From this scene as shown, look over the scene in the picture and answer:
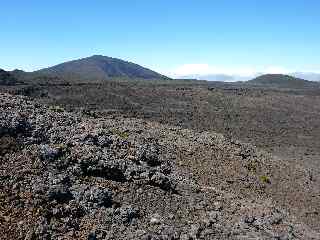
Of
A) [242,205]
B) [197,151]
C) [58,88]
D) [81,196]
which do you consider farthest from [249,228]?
[58,88]

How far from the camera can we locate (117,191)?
14.9 metres

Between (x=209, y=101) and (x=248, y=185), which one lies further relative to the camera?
(x=209, y=101)

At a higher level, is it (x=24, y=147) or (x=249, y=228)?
(x=24, y=147)

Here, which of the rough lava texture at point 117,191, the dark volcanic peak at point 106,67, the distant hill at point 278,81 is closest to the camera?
the rough lava texture at point 117,191

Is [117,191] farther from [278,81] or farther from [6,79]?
[278,81]

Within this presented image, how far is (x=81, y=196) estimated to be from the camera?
1391 centimetres

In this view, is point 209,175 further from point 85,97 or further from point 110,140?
point 85,97

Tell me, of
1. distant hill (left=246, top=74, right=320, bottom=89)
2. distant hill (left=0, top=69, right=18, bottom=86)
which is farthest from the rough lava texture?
distant hill (left=246, top=74, right=320, bottom=89)

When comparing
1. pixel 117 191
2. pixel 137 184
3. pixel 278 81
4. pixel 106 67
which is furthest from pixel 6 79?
pixel 106 67

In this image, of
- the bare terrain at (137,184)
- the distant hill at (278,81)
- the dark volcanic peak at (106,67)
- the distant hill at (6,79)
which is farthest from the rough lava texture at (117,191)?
the dark volcanic peak at (106,67)

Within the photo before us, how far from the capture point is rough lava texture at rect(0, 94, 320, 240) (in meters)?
13.2

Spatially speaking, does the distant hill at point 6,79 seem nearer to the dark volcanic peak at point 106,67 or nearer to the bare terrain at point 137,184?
the bare terrain at point 137,184

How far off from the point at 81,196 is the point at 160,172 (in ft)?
13.6

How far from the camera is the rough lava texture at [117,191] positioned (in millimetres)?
13195
